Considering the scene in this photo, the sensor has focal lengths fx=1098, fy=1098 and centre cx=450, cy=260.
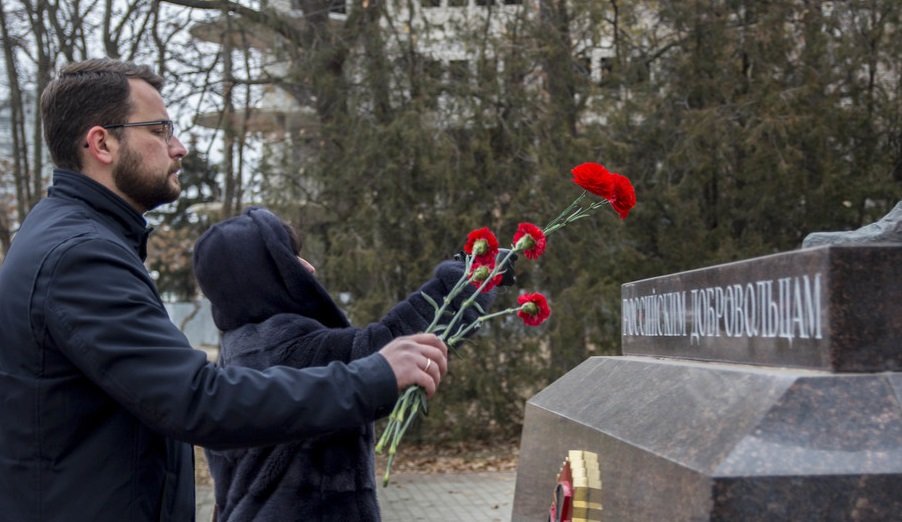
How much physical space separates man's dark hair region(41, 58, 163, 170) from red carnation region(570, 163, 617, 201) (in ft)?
3.38

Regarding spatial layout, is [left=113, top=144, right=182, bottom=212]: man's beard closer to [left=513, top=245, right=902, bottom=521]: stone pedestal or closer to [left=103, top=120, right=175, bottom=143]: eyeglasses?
[left=103, top=120, right=175, bottom=143]: eyeglasses

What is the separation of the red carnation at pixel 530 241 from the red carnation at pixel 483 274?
0.27 ft

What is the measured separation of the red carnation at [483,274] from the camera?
98.5 inches

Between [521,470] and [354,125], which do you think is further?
[354,125]

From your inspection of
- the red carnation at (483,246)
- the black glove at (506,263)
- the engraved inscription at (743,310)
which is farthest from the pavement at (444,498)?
the red carnation at (483,246)

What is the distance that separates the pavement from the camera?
832 cm

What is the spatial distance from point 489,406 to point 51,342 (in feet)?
32.4

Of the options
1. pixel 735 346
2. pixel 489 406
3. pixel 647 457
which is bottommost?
pixel 489 406

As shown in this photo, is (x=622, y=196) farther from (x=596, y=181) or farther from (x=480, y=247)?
(x=480, y=247)

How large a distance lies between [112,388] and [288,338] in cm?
93

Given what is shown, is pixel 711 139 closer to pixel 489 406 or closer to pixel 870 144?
pixel 870 144

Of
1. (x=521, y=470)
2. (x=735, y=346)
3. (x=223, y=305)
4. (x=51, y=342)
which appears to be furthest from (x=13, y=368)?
(x=521, y=470)

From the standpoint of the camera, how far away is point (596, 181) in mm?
2600

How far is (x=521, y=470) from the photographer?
3.77 m
